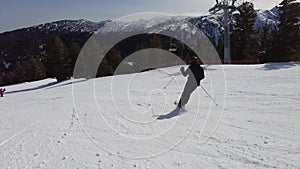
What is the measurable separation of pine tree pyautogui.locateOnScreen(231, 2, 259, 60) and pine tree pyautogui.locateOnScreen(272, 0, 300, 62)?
356 centimetres

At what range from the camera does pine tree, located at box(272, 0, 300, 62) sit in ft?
111

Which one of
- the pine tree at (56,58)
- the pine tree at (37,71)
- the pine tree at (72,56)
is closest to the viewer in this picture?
the pine tree at (56,58)

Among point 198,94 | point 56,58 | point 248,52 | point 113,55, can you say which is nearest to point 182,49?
point 113,55

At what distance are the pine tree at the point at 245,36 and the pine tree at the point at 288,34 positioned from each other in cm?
356

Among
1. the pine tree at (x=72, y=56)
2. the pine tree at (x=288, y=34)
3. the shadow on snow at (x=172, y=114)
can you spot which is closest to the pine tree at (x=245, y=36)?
the pine tree at (x=288, y=34)

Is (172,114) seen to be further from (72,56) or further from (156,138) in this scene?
(72,56)

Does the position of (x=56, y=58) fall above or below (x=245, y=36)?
below

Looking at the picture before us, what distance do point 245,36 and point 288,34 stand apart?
19.7 feet

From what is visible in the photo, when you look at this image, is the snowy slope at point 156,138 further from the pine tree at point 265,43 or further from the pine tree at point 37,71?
the pine tree at point 37,71

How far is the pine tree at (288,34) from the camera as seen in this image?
33688mm

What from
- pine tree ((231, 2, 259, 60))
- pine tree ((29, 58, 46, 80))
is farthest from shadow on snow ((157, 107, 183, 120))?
pine tree ((29, 58, 46, 80))

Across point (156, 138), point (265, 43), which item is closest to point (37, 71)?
point (265, 43)

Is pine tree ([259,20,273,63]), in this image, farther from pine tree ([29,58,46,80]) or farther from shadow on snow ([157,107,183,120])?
pine tree ([29,58,46,80])

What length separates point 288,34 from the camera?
34906 millimetres
